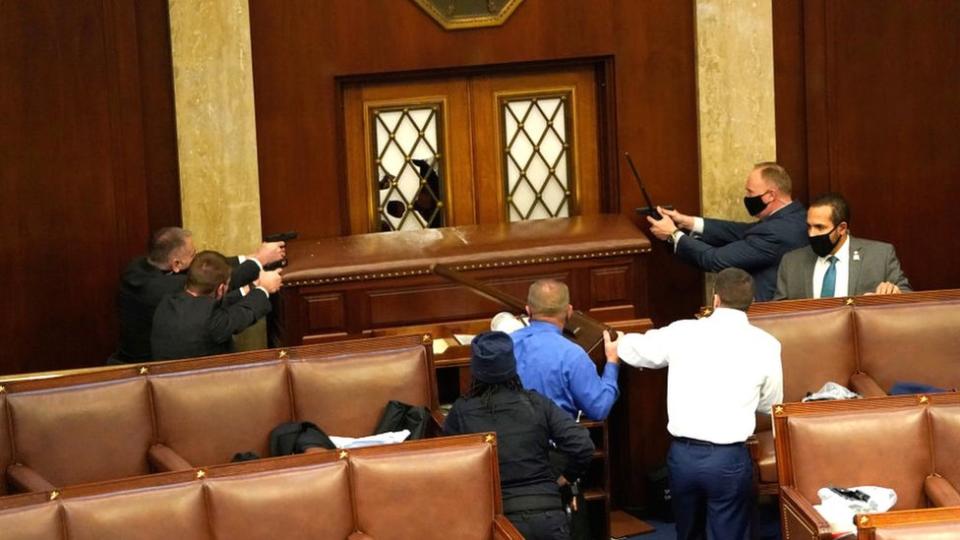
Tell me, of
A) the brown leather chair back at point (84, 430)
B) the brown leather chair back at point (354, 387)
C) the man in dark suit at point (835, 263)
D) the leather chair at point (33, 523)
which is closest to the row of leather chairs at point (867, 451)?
the brown leather chair back at point (354, 387)

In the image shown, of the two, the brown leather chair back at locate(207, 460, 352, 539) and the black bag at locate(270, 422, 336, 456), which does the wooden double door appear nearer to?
the black bag at locate(270, 422, 336, 456)

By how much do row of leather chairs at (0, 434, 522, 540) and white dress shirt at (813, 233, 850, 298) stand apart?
283 centimetres

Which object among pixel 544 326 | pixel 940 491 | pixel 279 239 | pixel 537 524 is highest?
pixel 279 239

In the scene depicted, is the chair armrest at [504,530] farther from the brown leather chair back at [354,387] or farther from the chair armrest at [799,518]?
the brown leather chair back at [354,387]

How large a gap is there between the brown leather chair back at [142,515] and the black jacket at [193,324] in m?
1.97

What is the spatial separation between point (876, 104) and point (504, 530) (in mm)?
4655

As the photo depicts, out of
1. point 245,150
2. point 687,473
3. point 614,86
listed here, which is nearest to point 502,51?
point 614,86

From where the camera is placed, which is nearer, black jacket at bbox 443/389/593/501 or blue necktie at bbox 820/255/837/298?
black jacket at bbox 443/389/593/501

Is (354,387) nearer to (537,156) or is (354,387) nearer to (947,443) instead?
(947,443)

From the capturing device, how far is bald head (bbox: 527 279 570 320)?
697cm

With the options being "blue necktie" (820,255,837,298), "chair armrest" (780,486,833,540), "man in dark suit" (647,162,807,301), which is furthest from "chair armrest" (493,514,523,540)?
"man in dark suit" (647,162,807,301)

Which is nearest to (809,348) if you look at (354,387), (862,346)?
(862,346)

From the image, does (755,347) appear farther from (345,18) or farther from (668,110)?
(345,18)

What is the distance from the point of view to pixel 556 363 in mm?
6832
